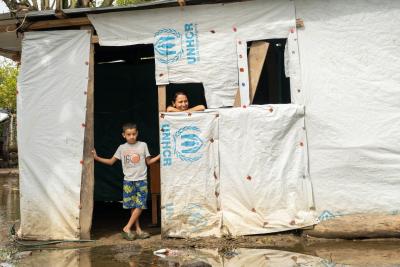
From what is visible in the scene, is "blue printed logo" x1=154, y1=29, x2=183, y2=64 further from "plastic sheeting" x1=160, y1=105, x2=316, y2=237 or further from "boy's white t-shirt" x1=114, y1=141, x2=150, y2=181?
"boy's white t-shirt" x1=114, y1=141, x2=150, y2=181

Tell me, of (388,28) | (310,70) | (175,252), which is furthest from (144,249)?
(388,28)

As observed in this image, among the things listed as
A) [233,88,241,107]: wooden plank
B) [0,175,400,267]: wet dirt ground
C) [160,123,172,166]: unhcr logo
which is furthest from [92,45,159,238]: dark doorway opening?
[233,88,241,107]: wooden plank

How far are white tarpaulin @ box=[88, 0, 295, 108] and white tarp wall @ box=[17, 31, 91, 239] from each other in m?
0.76

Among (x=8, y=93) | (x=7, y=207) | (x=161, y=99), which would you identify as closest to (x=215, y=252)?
(x=161, y=99)

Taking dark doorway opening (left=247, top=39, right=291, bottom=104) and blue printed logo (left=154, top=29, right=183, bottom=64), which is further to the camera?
dark doorway opening (left=247, top=39, right=291, bottom=104)

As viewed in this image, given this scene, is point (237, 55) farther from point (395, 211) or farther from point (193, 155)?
point (395, 211)

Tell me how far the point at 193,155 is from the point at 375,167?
2.23 m

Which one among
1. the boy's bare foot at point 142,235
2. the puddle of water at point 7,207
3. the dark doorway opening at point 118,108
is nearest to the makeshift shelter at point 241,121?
the boy's bare foot at point 142,235

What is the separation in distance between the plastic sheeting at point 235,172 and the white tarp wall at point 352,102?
0.26 meters

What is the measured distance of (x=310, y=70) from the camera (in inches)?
231

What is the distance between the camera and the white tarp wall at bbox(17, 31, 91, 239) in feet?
19.8

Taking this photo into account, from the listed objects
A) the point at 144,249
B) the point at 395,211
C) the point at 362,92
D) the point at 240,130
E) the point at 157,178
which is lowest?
the point at 144,249

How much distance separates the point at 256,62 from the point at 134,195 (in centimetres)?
237

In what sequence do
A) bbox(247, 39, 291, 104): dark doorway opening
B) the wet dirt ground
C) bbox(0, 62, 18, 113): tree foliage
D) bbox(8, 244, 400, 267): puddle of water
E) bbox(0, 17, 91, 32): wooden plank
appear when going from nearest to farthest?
bbox(8, 244, 400, 267): puddle of water → the wet dirt ground → bbox(0, 17, 91, 32): wooden plank → bbox(247, 39, 291, 104): dark doorway opening → bbox(0, 62, 18, 113): tree foliage
